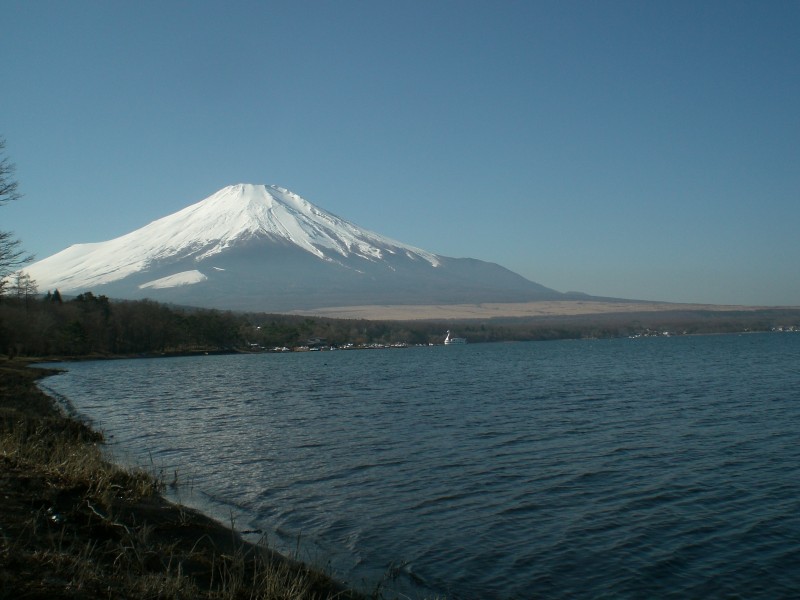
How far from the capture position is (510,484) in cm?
1503

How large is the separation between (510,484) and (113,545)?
8675 millimetres

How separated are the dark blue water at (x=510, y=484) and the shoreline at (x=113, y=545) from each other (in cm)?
111

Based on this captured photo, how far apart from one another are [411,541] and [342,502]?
9.23ft

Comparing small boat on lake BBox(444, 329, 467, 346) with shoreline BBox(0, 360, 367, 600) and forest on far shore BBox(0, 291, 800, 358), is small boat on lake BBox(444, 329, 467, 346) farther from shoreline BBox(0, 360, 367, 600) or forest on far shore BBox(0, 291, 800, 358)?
shoreline BBox(0, 360, 367, 600)

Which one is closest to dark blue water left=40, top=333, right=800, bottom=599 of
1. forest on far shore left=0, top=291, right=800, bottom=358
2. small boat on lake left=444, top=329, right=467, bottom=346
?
forest on far shore left=0, top=291, right=800, bottom=358

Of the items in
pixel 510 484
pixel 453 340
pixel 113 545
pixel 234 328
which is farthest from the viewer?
pixel 453 340

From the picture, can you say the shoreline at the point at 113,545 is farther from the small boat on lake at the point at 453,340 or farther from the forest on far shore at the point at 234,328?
the small boat on lake at the point at 453,340

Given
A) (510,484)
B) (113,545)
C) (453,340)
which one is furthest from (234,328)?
(113,545)

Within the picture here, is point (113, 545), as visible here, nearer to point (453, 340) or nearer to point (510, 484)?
point (510, 484)

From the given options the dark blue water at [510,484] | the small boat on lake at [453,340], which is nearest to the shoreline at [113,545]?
the dark blue water at [510,484]

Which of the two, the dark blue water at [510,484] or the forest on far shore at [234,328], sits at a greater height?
the forest on far shore at [234,328]

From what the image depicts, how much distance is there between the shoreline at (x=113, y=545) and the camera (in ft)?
22.3

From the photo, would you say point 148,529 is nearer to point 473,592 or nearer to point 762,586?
point 473,592

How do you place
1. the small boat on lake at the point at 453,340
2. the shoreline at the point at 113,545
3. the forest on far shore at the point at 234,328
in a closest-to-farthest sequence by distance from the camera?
the shoreline at the point at 113,545
the forest on far shore at the point at 234,328
the small boat on lake at the point at 453,340
